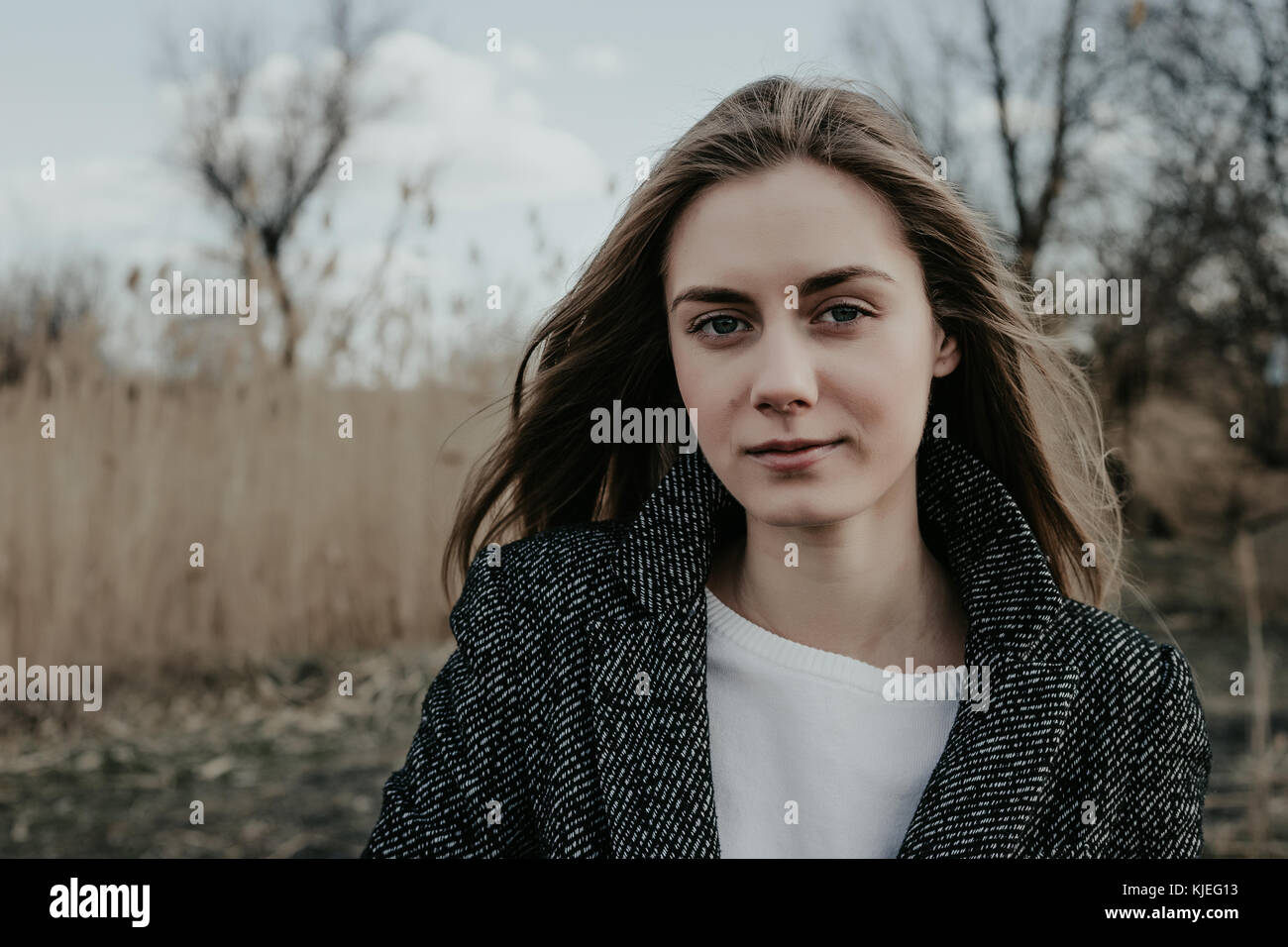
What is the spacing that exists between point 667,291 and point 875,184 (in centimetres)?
36

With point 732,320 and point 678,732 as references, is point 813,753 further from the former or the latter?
point 732,320

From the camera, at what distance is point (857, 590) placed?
1812mm

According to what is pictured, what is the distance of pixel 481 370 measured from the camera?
5.41 metres

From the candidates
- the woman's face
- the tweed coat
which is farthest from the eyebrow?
the tweed coat

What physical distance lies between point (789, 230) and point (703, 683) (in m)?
0.66

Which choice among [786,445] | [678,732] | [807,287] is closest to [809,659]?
[678,732]

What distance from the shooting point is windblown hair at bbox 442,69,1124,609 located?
70.9 inches

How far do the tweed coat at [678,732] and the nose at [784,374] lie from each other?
344mm

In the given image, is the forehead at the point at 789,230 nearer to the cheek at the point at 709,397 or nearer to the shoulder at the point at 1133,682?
the cheek at the point at 709,397

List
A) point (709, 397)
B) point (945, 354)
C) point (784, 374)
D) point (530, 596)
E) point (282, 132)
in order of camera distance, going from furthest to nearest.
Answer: point (282, 132) < point (945, 354) < point (530, 596) < point (709, 397) < point (784, 374)

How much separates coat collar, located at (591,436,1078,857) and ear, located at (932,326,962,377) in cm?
16

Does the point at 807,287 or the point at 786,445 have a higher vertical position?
the point at 807,287

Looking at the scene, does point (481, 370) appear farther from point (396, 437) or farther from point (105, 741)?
point (105, 741)

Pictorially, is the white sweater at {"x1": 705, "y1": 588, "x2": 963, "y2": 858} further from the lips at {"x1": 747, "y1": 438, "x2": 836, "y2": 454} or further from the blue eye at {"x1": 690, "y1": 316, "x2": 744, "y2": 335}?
the blue eye at {"x1": 690, "y1": 316, "x2": 744, "y2": 335}
